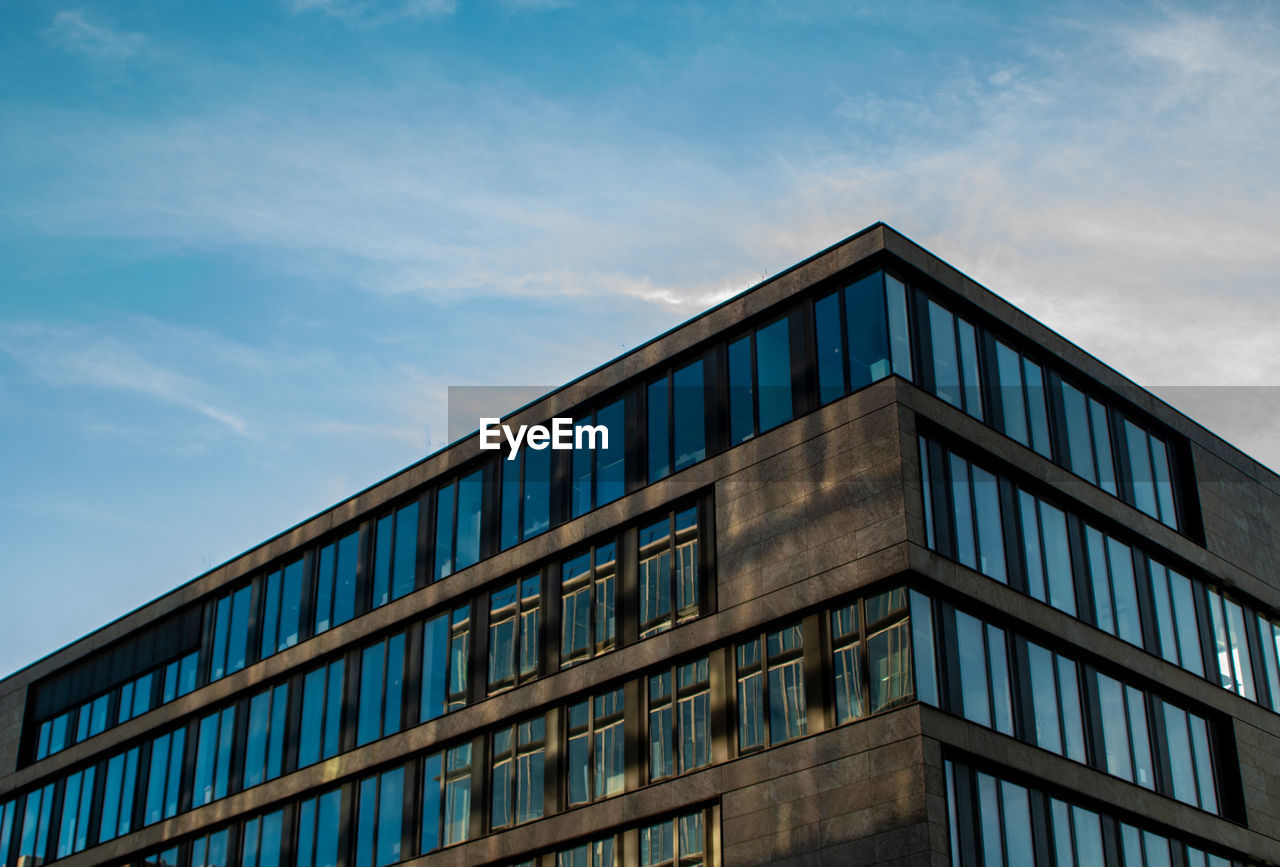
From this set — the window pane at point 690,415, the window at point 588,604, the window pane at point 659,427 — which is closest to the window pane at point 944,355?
the window pane at point 690,415

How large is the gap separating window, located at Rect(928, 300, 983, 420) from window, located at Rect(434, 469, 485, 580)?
48.7 ft

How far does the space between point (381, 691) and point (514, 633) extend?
5826 mm

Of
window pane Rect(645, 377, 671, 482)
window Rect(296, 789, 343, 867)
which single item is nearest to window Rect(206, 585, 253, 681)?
window Rect(296, 789, 343, 867)

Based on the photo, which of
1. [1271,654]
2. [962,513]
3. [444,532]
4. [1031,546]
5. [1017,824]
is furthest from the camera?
[444,532]

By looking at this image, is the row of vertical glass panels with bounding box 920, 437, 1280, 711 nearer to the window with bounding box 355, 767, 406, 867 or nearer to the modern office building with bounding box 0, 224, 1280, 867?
the modern office building with bounding box 0, 224, 1280, 867

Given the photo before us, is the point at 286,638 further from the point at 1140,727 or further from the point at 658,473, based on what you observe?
the point at 1140,727

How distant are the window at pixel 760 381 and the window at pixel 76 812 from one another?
30.8 meters

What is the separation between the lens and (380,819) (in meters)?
46.2

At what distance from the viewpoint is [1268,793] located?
43.1 m

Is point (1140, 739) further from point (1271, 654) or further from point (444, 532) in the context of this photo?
point (444, 532)

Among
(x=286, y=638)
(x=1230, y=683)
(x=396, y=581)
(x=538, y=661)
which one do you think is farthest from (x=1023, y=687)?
(x=286, y=638)

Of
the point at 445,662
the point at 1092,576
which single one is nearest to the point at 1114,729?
the point at 1092,576

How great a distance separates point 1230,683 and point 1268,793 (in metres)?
3.06

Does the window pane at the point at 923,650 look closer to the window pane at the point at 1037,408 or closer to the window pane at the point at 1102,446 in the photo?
the window pane at the point at 1037,408
